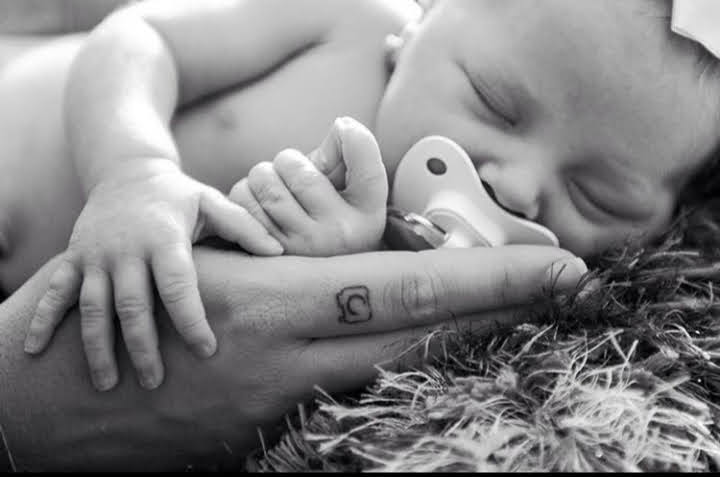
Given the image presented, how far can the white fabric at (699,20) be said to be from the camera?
2.86 ft

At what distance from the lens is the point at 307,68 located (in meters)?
1.08

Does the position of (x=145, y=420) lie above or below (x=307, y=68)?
below

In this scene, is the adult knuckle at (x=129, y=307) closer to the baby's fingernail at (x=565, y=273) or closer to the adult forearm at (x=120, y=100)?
the adult forearm at (x=120, y=100)

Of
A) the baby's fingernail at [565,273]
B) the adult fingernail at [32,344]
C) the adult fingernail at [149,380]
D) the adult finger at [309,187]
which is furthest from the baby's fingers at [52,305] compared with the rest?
the baby's fingernail at [565,273]

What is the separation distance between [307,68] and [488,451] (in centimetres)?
68

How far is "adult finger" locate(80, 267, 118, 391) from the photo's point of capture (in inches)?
28.3

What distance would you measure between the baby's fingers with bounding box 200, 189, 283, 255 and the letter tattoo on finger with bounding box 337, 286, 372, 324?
0.31 ft

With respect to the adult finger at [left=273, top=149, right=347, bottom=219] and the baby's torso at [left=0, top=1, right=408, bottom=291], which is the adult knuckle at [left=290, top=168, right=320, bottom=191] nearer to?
the adult finger at [left=273, top=149, right=347, bottom=219]

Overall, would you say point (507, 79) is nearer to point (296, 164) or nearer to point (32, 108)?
point (296, 164)

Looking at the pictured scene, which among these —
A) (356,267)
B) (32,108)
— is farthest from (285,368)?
(32,108)

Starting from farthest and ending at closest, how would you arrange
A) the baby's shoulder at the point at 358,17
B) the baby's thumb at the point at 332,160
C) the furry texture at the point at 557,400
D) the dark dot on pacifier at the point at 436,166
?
the baby's shoulder at the point at 358,17, the dark dot on pacifier at the point at 436,166, the baby's thumb at the point at 332,160, the furry texture at the point at 557,400

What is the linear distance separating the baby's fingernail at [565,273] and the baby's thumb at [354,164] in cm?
19

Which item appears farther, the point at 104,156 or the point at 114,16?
the point at 114,16

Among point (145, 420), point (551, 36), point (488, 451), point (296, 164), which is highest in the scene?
point (551, 36)
